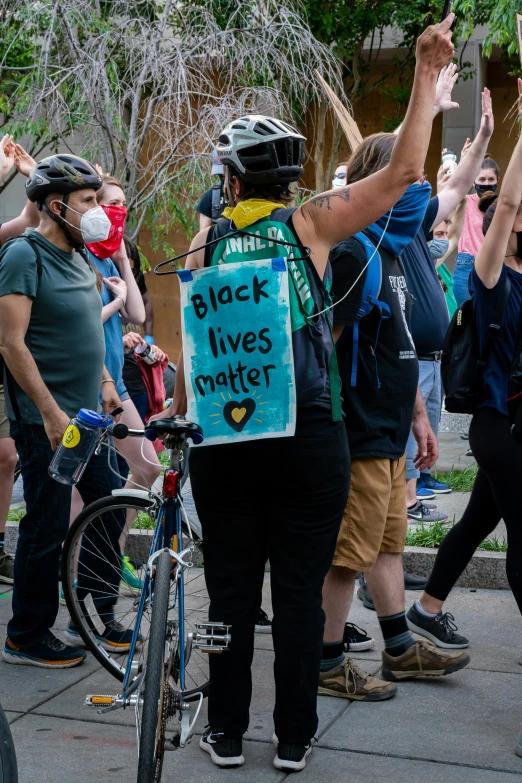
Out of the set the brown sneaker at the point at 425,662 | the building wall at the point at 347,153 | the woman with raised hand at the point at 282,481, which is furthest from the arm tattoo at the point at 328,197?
the building wall at the point at 347,153

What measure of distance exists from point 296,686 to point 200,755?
49cm

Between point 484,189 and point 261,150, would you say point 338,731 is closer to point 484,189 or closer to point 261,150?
point 261,150

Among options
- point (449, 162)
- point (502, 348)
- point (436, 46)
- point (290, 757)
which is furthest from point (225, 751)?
point (449, 162)

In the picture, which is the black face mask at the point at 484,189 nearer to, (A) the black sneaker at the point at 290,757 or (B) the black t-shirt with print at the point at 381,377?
(B) the black t-shirt with print at the point at 381,377

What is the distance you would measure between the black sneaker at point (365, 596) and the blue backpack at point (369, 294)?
1691 millimetres

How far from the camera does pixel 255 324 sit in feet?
10.7

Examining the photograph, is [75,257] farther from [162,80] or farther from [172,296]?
[172,296]

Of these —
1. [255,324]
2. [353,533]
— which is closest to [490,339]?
[353,533]

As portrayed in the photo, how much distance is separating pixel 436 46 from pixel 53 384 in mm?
2249

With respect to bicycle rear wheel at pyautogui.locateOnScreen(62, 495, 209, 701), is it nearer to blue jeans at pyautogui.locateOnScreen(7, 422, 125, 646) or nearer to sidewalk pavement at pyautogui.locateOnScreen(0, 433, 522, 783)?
blue jeans at pyautogui.locateOnScreen(7, 422, 125, 646)

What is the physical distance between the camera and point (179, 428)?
10.6 feet

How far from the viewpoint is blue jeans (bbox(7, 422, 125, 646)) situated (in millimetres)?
4453

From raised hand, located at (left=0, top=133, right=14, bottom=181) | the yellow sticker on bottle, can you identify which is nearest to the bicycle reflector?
the yellow sticker on bottle

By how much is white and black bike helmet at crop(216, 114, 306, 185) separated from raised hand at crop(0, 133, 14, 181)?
6.02ft
